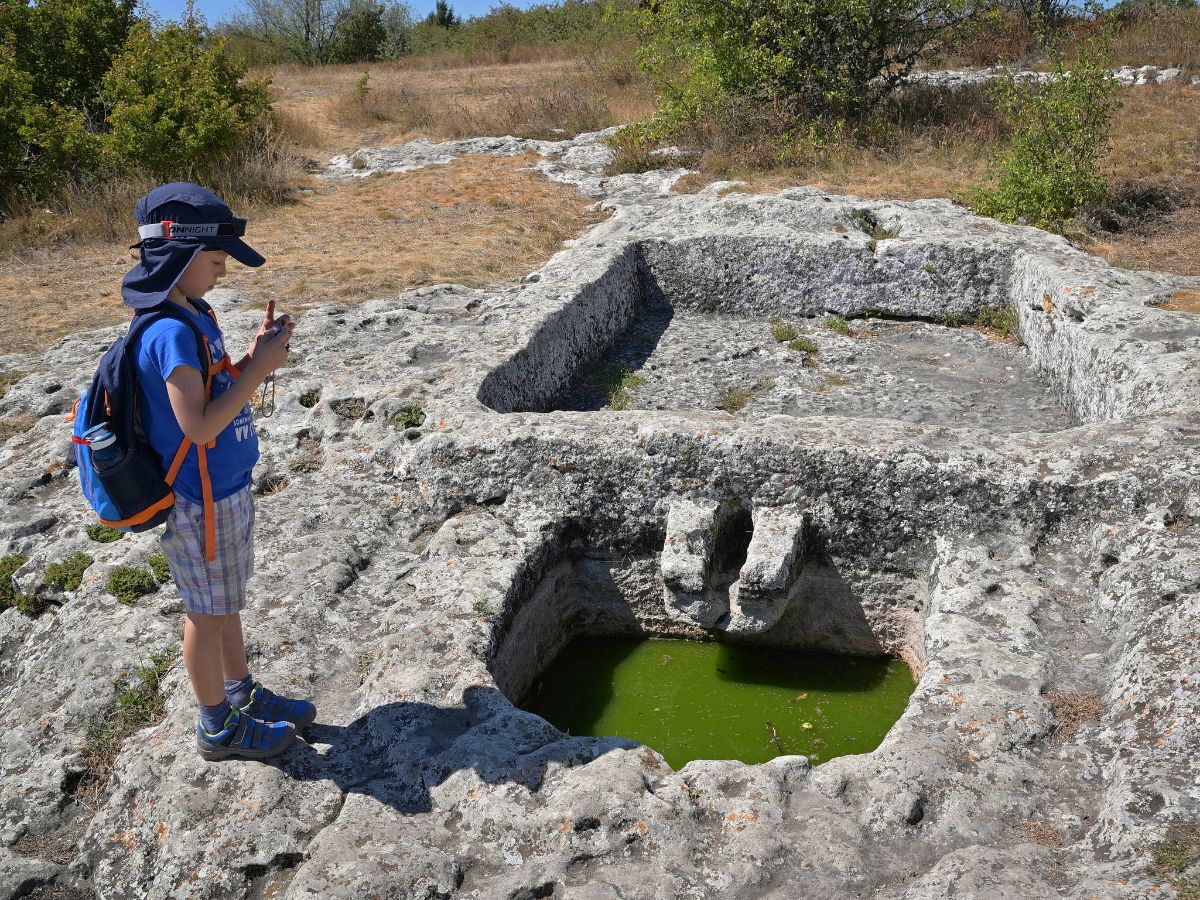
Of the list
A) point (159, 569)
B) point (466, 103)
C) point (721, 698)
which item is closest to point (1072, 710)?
point (721, 698)

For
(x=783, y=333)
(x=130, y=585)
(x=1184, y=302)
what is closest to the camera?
(x=130, y=585)

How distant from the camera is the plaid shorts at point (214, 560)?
286 cm

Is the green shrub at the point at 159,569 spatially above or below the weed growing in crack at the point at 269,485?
below

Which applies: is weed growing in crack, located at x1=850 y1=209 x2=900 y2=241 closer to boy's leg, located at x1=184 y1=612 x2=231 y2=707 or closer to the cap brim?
the cap brim

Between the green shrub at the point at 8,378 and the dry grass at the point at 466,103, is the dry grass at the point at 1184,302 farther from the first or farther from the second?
the dry grass at the point at 466,103

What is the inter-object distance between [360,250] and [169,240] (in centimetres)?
717

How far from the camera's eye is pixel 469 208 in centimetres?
1112

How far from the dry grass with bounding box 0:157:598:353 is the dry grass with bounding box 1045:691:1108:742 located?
6.09 meters

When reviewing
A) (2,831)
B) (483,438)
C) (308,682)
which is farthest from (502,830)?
(483,438)

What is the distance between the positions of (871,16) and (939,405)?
24.6 ft

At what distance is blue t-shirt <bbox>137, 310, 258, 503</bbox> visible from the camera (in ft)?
8.77

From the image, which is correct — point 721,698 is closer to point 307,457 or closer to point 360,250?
point 307,457

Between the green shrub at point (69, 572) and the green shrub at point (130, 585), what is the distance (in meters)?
0.24

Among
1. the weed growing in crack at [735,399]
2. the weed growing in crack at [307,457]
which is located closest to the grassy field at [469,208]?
the weed growing in crack at [307,457]
